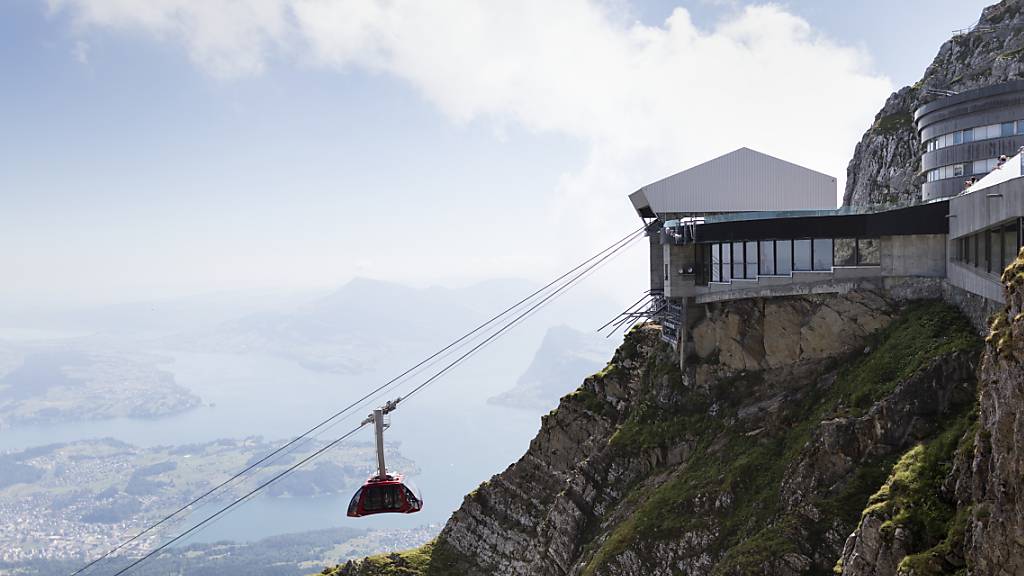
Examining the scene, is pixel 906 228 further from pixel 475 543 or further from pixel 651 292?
pixel 475 543

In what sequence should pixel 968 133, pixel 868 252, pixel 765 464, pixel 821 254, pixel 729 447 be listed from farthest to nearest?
1. pixel 968 133
2. pixel 821 254
3. pixel 868 252
4. pixel 729 447
5. pixel 765 464

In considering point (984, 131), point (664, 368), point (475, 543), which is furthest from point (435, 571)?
point (984, 131)

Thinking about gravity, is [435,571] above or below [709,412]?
below

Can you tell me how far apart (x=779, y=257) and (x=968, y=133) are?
3573cm

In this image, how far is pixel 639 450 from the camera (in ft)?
125

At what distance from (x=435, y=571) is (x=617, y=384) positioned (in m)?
15.6

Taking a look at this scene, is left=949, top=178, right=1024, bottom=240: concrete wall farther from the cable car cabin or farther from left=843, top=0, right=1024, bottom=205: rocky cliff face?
left=843, top=0, right=1024, bottom=205: rocky cliff face

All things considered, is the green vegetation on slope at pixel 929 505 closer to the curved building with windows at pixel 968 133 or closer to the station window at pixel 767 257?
the station window at pixel 767 257

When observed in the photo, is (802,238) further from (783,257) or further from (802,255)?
(783,257)

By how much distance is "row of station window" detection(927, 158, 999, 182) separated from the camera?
5835cm

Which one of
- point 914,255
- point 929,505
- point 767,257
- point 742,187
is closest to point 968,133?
point 742,187

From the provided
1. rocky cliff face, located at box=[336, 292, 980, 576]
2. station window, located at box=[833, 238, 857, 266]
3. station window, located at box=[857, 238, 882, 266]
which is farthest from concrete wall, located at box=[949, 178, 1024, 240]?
station window, located at box=[833, 238, 857, 266]

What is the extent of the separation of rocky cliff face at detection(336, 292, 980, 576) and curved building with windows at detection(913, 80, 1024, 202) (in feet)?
98.7

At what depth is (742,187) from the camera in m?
42.0
